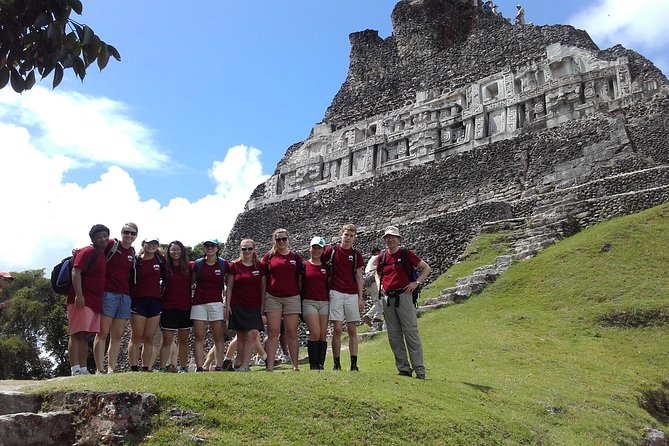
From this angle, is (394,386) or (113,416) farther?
(394,386)

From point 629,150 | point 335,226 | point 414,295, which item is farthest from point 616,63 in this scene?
point 414,295

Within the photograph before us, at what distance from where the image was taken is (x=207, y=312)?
32.5ft

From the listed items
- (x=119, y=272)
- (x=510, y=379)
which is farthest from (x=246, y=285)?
(x=510, y=379)

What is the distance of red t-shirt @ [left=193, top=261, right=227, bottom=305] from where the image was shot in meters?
9.91

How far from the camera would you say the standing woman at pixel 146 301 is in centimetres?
965

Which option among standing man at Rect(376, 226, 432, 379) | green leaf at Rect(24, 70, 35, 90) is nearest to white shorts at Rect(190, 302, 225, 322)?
standing man at Rect(376, 226, 432, 379)

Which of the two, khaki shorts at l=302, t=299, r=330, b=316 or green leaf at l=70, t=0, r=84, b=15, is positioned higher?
green leaf at l=70, t=0, r=84, b=15

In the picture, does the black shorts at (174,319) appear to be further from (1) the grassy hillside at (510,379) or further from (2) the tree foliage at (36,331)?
(2) the tree foliage at (36,331)

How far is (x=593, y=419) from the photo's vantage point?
9.06m

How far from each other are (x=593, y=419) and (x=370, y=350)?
6696 millimetres

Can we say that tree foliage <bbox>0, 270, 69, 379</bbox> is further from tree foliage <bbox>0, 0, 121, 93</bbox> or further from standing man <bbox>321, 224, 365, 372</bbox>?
tree foliage <bbox>0, 0, 121, 93</bbox>

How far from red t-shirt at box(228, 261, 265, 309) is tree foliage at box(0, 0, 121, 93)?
573 centimetres

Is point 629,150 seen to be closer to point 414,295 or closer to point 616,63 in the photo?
point 616,63

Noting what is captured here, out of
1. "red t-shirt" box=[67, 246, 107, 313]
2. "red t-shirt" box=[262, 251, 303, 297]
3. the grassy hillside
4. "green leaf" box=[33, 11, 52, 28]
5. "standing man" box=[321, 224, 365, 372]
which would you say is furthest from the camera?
"standing man" box=[321, 224, 365, 372]
